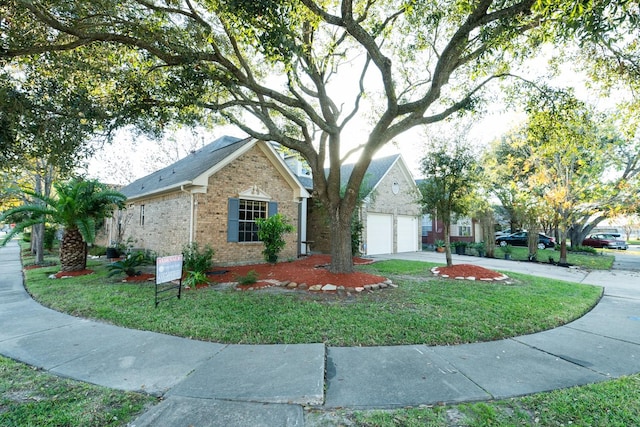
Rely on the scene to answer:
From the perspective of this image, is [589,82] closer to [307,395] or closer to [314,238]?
[307,395]

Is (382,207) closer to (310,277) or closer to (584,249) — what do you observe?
(310,277)

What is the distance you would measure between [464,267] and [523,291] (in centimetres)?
259

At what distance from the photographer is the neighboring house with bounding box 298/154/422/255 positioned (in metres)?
16.1

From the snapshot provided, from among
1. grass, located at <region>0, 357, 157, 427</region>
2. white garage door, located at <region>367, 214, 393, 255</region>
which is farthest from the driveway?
grass, located at <region>0, 357, 157, 427</region>

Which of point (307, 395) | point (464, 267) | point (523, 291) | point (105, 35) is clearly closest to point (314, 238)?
point (464, 267)

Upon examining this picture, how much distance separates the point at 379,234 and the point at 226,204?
9.84 metres

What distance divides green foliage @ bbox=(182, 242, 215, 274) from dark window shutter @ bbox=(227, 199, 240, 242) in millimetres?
873

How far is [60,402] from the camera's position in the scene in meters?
2.60

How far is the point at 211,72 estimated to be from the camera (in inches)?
261

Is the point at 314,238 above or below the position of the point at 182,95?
below

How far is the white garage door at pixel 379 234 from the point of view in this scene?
54.5ft

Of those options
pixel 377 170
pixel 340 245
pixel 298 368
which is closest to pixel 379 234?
pixel 377 170

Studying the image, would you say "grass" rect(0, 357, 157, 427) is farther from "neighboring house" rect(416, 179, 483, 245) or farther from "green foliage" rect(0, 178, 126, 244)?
"neighboring house" rect(416, 179, 483, 245)

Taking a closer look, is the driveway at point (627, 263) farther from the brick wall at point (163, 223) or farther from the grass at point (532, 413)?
the brick wall at point (163, 223)
